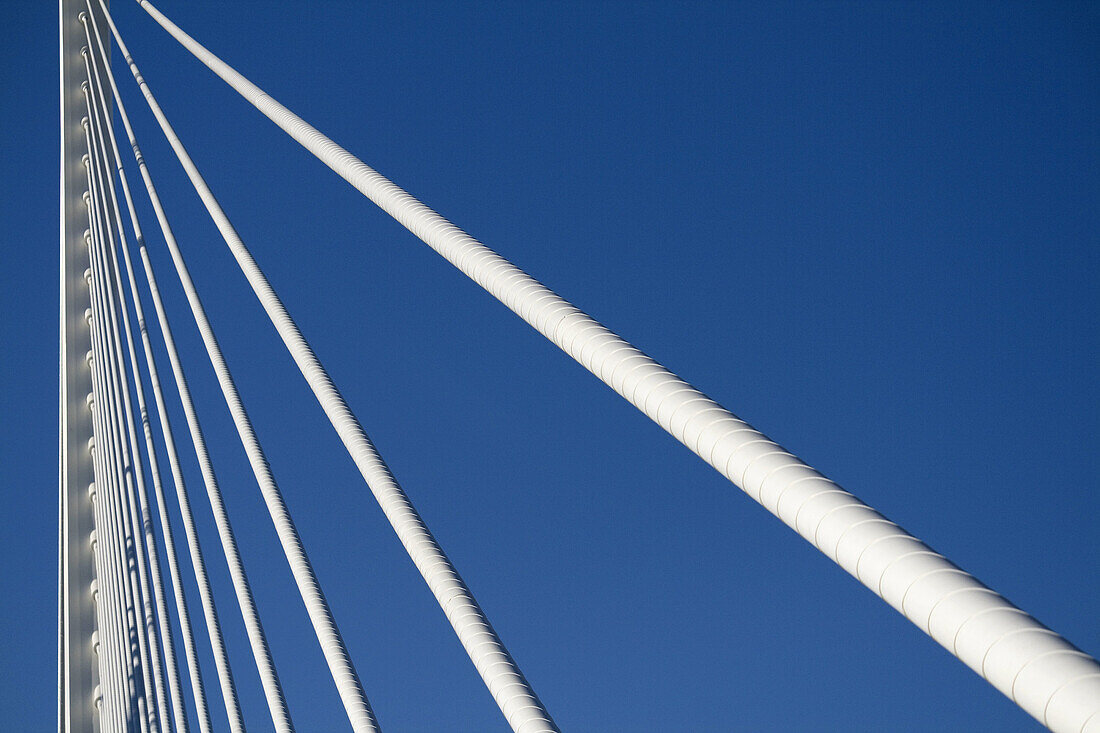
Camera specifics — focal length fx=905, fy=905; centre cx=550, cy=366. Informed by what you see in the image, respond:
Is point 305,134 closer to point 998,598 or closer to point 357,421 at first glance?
point 357,421

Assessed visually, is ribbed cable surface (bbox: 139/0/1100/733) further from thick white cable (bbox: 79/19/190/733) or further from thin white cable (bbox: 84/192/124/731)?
thin white cable (bbox: 84/192/124/731)

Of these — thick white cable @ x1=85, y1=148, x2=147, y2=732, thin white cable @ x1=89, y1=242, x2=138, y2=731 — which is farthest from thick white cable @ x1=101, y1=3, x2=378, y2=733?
thin white cable @ x1=89, y1=242, x2=138, y2=731

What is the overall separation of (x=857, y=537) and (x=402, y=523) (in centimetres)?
159

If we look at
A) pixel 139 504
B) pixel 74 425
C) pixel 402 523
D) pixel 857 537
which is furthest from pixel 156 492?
pixel 857 537

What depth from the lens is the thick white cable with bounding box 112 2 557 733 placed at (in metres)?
1.85

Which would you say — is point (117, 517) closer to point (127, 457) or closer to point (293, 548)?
point (127, 457)

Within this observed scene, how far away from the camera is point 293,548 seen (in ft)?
10.6

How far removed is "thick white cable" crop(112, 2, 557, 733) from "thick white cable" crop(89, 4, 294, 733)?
1.52 ft

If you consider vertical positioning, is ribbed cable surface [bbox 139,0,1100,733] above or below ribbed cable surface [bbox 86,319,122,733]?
above

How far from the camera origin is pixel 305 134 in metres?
3.46

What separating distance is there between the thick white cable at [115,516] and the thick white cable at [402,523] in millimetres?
2619

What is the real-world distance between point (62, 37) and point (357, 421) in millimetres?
6462

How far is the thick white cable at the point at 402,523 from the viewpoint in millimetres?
1853

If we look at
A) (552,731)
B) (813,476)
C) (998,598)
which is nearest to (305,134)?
(552,731)
